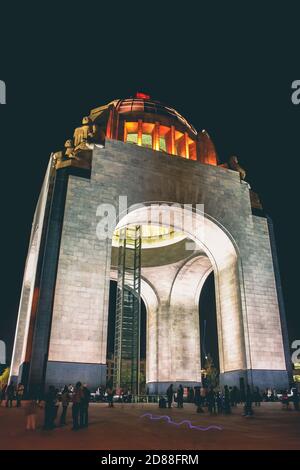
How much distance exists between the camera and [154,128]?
26531mm

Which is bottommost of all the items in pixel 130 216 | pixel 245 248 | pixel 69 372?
pixel 69 372

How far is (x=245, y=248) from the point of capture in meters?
22.1

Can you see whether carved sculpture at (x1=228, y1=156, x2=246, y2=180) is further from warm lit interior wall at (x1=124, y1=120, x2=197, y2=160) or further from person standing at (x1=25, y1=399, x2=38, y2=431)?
person standing at (x1=25, y1=399, x2=38, y2=431)

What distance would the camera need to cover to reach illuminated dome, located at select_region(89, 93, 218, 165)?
2539 centimetres

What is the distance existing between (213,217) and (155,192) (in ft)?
13.2

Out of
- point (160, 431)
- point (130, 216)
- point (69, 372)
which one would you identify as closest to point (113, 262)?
point (130, 216)

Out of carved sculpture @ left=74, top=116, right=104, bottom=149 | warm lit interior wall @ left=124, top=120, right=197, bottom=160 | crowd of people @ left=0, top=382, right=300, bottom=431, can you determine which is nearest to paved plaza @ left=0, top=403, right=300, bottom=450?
crowd of people @ left=0, top=382, right=300, bottom=431

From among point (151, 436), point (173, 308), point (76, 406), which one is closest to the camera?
point (151, 436)

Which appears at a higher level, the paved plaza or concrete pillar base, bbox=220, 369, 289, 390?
concrete pillar base, bbox=220, 369, 289, 390

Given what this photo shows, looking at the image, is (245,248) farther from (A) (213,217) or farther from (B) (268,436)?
(B) (268,436)

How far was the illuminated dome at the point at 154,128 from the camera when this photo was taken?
25391mm

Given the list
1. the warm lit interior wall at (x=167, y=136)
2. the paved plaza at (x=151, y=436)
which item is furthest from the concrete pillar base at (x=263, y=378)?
the warm lit interior wall at (x=167, y=136)

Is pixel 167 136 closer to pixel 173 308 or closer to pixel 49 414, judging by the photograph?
pixel 173 308

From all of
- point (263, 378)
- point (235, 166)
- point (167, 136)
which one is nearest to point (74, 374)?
point (263, 378)
